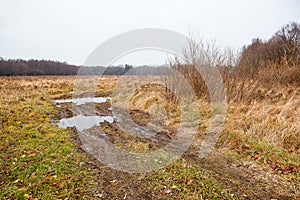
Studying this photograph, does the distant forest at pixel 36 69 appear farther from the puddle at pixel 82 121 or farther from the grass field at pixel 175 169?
the grass field at pixel 175 169

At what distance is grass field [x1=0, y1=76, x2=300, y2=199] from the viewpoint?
2.98m

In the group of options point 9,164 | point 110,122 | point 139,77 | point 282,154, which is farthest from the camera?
point 139,77

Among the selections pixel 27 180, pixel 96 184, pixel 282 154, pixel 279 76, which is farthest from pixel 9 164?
pixel 279 76

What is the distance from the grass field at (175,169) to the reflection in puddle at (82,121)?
0.82 m

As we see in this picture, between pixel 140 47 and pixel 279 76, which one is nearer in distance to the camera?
pixel 140 47

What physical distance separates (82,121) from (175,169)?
4692mm

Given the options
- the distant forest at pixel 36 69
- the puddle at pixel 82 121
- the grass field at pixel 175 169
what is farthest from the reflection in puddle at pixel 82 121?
the distant forest at pixel 36 69

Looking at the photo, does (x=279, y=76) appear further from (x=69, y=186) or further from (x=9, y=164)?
(x=9, y=164)

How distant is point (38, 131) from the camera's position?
5578 millimetres

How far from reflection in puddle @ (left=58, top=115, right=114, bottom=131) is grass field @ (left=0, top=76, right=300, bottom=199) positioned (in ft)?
2.70

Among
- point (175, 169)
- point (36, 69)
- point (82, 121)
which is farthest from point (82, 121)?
point (36, 69)

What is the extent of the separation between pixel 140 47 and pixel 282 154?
550 centimetres

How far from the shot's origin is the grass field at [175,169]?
2984 millimetres

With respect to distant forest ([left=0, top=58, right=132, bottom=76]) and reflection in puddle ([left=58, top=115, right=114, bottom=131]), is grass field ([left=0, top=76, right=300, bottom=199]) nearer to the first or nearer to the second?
reflection in puddle ([left=58, top=115, right=114, bottom=131])
